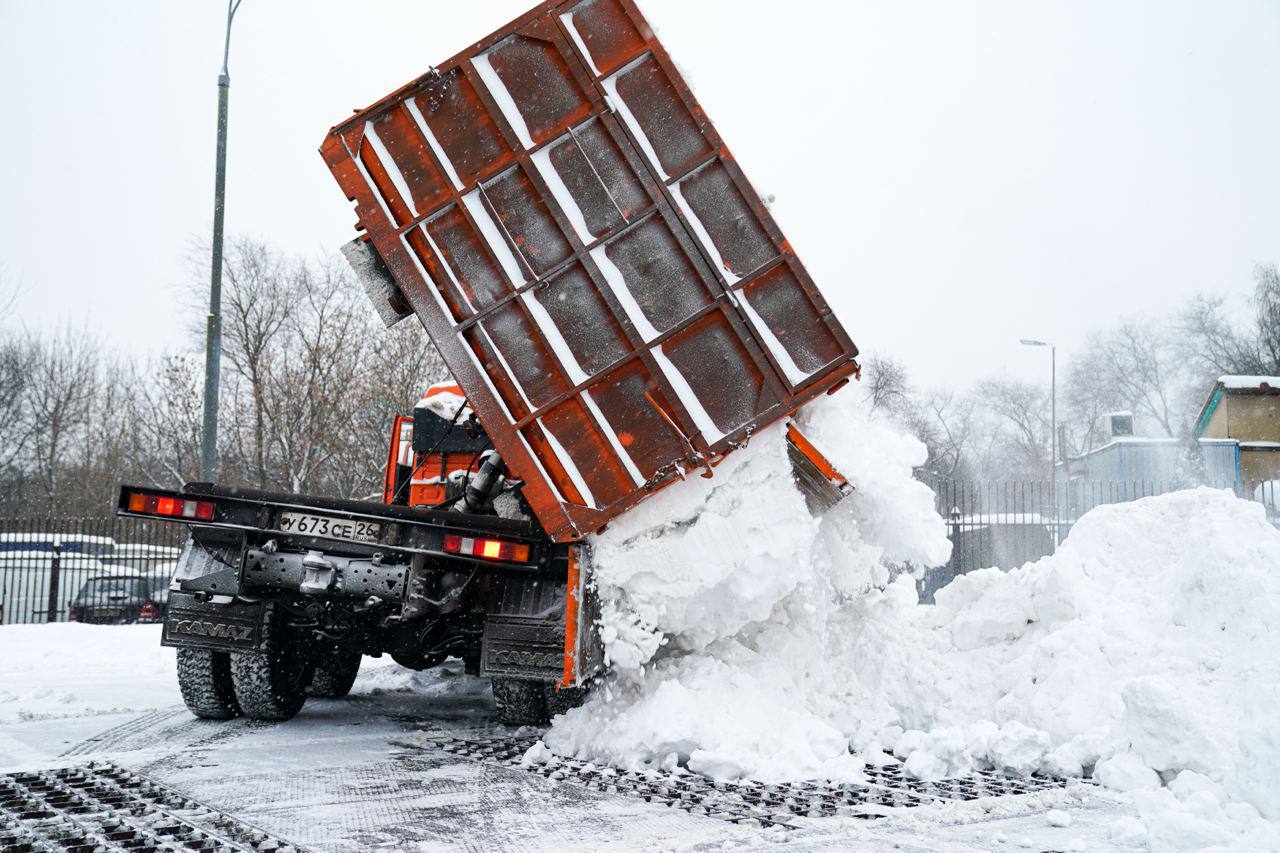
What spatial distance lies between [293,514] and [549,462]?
1.74 meters

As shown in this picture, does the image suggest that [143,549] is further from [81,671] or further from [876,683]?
[876,683]

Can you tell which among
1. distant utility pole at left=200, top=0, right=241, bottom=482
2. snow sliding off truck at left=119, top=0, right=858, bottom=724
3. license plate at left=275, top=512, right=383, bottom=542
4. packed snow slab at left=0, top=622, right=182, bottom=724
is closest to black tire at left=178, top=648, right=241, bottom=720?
packed snow slab at left=0, top=622, right=182, bottom=724

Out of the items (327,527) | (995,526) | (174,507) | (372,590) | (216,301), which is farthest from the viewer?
(995,526)

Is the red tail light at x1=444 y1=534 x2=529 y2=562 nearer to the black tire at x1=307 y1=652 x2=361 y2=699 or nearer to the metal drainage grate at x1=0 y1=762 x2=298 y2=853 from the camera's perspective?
the metal drainage grate at x1=0 y1=762 x2=298 y2=853

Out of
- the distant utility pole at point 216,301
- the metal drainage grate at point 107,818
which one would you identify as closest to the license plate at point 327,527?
the metal drainage grate at point 107,818

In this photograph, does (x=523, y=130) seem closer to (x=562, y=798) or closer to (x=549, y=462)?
(x=549, y=462)

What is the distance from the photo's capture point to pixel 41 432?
3834 centimetres

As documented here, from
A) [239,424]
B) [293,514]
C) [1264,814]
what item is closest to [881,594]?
[1264,814]

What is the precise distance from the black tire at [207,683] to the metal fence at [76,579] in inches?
440

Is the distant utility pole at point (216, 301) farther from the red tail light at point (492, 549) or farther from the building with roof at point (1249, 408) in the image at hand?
the building with roof at point (1249, 408)

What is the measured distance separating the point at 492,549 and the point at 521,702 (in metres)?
1.27

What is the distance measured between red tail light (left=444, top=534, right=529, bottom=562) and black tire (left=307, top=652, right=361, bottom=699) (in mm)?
3021

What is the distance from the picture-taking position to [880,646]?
7.01 m

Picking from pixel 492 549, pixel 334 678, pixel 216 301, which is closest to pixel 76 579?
pixel 216 301
